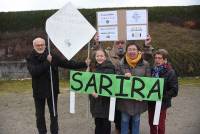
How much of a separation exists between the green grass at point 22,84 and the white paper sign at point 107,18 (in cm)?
661

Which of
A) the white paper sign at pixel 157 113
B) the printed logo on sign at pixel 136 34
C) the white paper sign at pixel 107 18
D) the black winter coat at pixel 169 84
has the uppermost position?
the white paper sign at pixel 107 18

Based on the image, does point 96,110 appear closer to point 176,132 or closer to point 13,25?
point 176,132

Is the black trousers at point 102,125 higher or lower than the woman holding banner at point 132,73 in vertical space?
lower

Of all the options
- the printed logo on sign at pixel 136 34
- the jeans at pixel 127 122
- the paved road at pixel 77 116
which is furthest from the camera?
the paved road at pixel 77 116

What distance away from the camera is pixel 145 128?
9.41 metres

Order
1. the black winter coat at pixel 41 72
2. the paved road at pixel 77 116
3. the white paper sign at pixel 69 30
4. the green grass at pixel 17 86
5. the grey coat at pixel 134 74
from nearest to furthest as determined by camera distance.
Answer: the grey coat at pixel 134 74
the black winter coat at pixel 41 72
the white paper sign at pixel 69 30
the paved road at pixel 77 116
the green grass at pixel 17 86

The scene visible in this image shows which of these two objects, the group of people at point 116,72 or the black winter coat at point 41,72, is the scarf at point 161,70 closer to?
the group of people at point 116,72

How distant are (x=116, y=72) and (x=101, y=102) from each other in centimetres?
50

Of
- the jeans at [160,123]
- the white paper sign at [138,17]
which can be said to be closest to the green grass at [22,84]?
the white paper sign at [138,17]

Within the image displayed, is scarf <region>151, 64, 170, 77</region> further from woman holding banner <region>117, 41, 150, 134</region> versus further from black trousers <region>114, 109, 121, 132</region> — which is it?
black trousers <region>114, 109, 121, 132</region>

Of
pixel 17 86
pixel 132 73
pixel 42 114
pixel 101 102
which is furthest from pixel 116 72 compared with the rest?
pixel 17 86

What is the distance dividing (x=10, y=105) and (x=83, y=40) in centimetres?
469

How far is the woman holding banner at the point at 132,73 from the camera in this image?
7598mm

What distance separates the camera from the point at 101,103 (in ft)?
25.6
